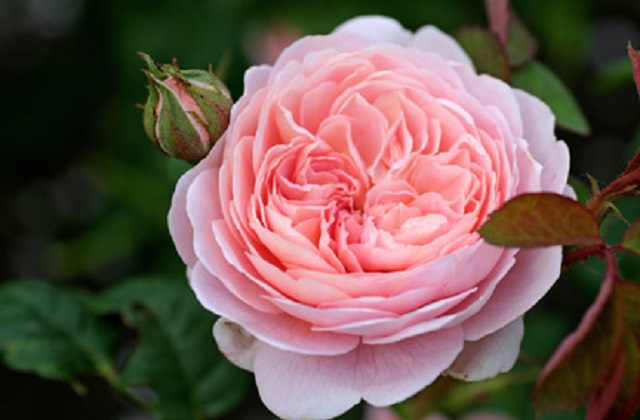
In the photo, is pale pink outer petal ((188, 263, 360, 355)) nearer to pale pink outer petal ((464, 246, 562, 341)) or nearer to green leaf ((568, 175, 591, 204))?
pale pink outer petal ((464, 246, 562, 341))

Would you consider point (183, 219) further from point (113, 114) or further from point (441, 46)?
point (113, 114)

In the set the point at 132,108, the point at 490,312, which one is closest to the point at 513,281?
the point at 490,312

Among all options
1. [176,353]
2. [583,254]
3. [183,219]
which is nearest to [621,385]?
[583,254]

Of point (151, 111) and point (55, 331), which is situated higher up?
point (151, 111)

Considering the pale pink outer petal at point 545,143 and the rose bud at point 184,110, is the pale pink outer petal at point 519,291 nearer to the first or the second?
the pale pink outer petal at point 545,143

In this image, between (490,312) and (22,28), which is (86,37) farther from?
(490,312)

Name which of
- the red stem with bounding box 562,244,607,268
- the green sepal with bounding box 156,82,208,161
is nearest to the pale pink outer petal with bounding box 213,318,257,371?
the green sepal with bounding box 156,82,208,161
